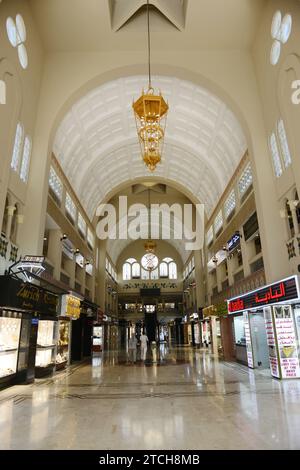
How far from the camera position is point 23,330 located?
8992mm

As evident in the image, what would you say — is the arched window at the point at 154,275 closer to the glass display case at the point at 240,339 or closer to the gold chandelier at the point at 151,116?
the glass display case at the point at 240,339

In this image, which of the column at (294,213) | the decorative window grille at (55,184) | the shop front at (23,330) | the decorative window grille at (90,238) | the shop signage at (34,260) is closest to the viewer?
the shop front at (23,330)

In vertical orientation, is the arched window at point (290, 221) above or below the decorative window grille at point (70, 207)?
below

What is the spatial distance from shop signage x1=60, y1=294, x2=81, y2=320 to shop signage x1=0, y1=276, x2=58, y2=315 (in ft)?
3.79

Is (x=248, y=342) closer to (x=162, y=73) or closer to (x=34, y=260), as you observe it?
(x=34, y=260)

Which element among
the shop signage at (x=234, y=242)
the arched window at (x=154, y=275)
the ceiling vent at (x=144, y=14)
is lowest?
the shop signage at (x=234, y=242)

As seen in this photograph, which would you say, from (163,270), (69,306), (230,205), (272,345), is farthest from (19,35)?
(163,270)

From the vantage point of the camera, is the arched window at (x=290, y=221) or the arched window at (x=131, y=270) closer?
the arched window at (x=290, y=221)

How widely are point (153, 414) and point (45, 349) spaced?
651 centimetres

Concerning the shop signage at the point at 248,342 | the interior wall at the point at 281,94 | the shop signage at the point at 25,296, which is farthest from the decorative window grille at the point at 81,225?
the interior wall at the point at 281,94

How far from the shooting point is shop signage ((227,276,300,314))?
793 cm

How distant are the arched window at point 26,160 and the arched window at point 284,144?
29.1ft

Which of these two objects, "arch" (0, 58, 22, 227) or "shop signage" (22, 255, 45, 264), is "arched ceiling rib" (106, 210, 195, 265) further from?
"shop signage" (22, 255, 45, 264)

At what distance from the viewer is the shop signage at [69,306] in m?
12.2
